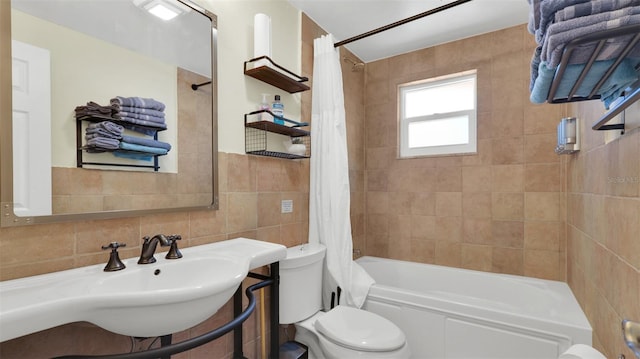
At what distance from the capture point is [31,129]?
0.98 meters

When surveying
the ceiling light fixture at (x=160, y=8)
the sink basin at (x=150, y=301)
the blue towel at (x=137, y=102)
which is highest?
the ceiling light fixture at (x=160, y=8)

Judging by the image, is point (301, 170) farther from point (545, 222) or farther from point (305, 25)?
point (545, 222)

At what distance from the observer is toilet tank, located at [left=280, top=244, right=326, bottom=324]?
1.71 meters

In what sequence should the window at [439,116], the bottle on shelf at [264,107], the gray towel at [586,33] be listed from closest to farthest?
the gray towel at [586,33] < the bottle on shelf at [264,107] < the window at [439,116]

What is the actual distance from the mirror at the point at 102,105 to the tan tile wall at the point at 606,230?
166cm

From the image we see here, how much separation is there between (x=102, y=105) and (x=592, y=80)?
1638mm

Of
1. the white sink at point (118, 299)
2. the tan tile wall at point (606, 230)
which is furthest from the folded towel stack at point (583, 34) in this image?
the white sink at point (118, 299)

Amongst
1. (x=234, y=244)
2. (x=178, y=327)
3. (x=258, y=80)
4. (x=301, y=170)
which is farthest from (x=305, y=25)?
(x=178, y=327)

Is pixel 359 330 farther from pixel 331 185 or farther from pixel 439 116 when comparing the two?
pixel 439 116

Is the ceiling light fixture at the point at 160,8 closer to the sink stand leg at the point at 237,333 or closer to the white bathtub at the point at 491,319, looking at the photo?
the sink stand leg at the point at 237,333

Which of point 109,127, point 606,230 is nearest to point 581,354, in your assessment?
point 606,230

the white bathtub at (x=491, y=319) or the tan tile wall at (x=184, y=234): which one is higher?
the tan tile wall at (x=184, y=234)

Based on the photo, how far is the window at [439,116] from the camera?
102 inches

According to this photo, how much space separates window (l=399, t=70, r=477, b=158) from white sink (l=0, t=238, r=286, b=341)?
216 centimetres
